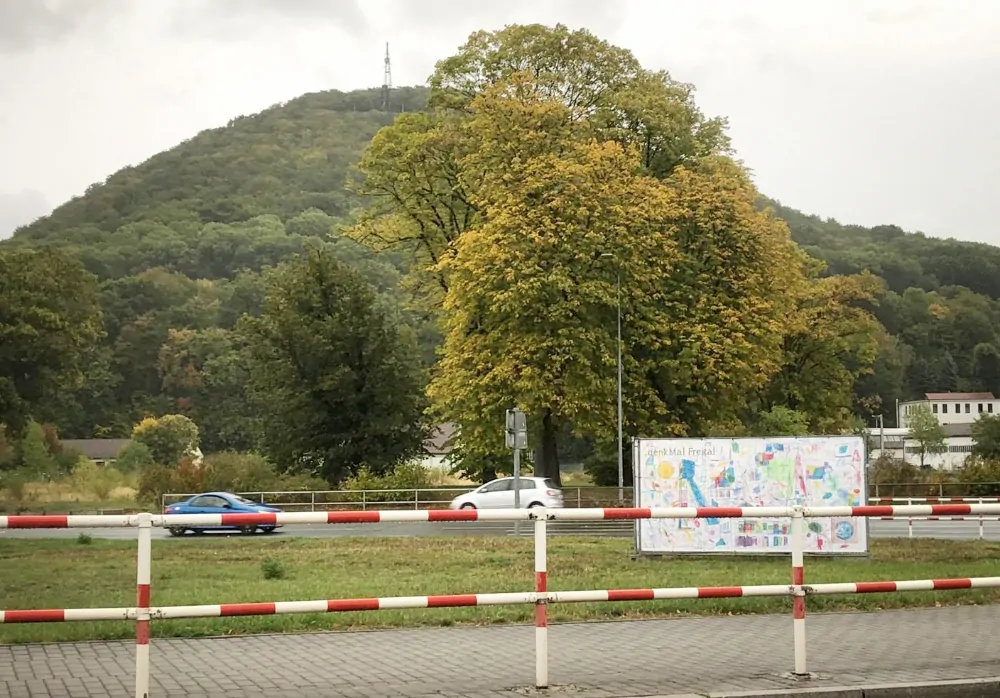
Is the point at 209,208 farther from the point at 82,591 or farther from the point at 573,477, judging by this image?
the point at 82,591

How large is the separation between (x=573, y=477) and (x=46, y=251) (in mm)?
38025

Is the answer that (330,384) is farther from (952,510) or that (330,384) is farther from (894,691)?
(894,691)

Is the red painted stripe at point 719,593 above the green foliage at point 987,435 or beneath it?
beneath

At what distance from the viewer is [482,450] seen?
41.5 m

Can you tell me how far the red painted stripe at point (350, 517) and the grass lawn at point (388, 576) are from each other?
240 centimetres

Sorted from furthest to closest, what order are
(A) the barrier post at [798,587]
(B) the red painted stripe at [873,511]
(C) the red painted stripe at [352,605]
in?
(B) the red painted stripe at [873,511] → (A) the barrier post at [798,587] → (C) the red painted stripe at [352,605]

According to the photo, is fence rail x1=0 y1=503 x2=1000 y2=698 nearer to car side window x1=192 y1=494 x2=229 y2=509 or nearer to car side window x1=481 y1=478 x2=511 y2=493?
car side window x1=192 y1=494 x2=229 y2=509

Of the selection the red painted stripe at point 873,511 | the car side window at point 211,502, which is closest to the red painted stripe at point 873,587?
the red painted stripe at point 873,511

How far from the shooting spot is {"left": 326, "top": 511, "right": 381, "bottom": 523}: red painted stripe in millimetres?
7398

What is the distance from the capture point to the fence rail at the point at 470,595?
7031mm

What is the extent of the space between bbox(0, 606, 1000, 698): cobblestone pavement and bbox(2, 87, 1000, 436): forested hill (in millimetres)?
69526

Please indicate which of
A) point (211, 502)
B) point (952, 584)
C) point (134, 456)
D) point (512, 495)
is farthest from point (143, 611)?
point (134, 456)

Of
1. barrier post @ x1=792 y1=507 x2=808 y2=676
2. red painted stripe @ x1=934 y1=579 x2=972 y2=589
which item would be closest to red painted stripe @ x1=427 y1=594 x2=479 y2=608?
barrier post @ x1=792 y1=507 x2=808 y2=676

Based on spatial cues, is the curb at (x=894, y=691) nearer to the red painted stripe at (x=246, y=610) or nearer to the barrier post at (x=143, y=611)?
the red painted stripe at (x=246, y=610)
